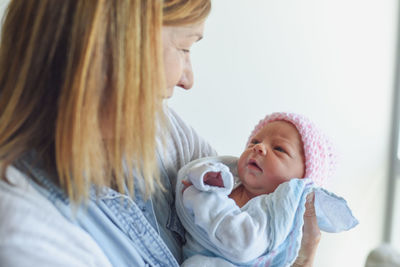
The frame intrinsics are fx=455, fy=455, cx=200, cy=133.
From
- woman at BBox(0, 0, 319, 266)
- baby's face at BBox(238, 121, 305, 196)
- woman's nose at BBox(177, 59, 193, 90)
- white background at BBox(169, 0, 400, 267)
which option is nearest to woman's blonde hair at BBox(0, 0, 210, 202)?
woman at BBox(0, 0, 319, 266)

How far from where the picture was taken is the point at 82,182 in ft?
2.42

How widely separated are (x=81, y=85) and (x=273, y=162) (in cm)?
60

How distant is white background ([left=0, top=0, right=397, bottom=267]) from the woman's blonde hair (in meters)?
1.05

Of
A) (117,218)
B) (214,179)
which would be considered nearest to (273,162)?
(214,179)

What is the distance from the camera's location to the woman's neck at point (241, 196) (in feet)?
3.85

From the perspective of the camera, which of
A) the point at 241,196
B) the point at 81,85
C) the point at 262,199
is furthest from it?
the point at 241,196

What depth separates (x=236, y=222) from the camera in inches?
38.2

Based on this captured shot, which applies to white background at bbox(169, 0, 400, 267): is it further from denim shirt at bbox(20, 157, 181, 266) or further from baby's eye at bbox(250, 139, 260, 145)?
denim shirt at bbox(20, 157, 181, 266)

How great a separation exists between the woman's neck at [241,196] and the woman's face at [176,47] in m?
0.40

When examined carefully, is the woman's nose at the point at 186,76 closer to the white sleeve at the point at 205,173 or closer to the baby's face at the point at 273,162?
the white sleeve at the point at 205,173

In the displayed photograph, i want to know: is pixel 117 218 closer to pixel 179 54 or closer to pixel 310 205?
pixel 179 54

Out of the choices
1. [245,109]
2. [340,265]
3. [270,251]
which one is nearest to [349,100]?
[245,109]

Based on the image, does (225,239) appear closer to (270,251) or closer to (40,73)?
(270,251)

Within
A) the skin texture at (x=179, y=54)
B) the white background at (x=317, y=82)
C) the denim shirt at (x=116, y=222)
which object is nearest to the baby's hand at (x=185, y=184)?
the skin texture at (x=179, y=54)
